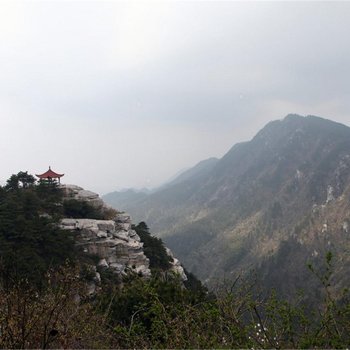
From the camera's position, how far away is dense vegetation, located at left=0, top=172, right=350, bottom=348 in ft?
24.9

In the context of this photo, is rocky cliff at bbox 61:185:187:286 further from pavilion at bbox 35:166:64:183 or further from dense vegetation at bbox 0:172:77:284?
pavilion at bbox 35:166:64:183

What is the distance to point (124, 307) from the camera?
1970cm

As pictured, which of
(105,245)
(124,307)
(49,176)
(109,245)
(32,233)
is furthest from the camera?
(49,176)

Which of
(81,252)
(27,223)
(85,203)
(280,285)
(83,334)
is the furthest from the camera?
(280,285)

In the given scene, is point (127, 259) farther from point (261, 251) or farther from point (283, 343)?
point (261, 251)

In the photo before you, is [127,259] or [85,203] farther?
[85,203]

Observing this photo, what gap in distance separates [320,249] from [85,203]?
14487 cm

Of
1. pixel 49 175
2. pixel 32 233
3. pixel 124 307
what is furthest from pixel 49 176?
pixel 124 307

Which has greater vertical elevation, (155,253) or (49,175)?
(49,175)

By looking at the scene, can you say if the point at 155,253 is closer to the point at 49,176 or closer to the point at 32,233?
the point at 32,233

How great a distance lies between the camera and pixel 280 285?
139 m

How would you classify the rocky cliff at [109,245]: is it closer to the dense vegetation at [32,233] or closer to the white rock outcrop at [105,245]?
the white rock outcrop at [105,245]

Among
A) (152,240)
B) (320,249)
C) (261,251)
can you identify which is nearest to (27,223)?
(152,240)

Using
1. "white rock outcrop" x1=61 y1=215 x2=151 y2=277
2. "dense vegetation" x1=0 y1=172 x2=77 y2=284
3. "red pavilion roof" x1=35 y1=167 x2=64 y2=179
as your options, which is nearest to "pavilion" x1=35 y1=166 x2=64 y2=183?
"red pavilion roof" x1=35 y1=167 x2=64 y2=179
